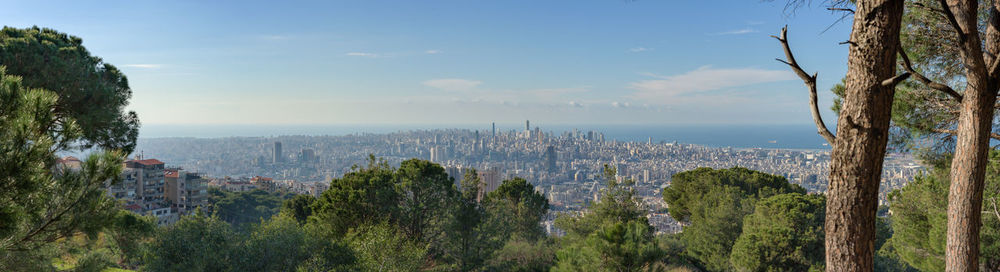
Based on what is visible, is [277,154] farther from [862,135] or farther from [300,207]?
[862,135]

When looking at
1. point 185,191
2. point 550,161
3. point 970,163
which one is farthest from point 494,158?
point 970,163

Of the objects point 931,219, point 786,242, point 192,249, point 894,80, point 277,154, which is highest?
point 894,80

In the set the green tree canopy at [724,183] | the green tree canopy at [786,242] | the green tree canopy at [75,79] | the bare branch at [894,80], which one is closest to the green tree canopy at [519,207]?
the green tree canopy at [724,183]

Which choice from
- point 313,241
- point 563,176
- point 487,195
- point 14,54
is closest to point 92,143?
point 14,54

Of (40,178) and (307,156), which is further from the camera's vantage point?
(307,156)

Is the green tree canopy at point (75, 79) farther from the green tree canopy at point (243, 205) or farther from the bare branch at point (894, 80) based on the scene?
the green tree canopy at point (243, 205)

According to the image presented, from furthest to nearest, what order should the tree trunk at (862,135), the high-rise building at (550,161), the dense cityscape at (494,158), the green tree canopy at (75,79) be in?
the high-rise building at (550,161) < the dense cityscape at (494,158) < the green tree canopy at (75,79) < the tree trunk at (862,135)
